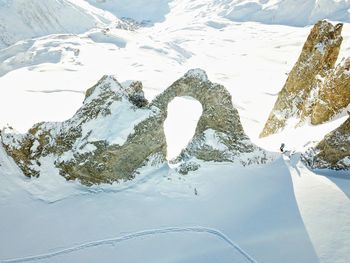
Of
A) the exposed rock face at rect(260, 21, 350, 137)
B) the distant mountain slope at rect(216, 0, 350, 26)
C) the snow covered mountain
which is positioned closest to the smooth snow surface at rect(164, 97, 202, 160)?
the exposed rock face at rect(260, 21, 350, 137)

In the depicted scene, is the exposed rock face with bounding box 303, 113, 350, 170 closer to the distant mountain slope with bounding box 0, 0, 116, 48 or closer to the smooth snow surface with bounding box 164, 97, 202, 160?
the smooth snow surface with bounding box 164, 97, 202, 160

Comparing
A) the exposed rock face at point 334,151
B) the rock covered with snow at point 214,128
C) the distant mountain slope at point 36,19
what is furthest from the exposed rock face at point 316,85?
the distant mountain slope at point 36,19

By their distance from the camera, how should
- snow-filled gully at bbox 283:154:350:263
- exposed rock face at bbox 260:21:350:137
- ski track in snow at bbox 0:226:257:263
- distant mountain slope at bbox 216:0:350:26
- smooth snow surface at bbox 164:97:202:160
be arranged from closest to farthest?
snow-filled gully at bbox 283:154:350:263, ski track in snow at bbox 0:226:257:263, exposed rock face at bbox 260:21:350:137, smooth snow surface at bbox 164:97:202:160, distant mountain slope at bbox 216:0:350:26

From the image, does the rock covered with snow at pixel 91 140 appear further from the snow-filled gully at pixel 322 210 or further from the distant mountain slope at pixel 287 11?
the distant mountain slope at pixel 287 11

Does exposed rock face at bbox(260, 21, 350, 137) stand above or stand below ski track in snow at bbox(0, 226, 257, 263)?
above

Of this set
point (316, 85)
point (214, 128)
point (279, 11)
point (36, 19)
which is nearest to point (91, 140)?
point (214, 128)

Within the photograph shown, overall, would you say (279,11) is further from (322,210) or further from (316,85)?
(322,210)

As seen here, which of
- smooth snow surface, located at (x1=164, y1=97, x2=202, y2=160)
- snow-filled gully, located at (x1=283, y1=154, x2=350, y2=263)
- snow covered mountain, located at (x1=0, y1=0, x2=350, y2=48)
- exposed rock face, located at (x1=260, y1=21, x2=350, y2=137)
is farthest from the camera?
snow covered mountain, located at (x1=0, y1=0, x2=350, y2=48)
